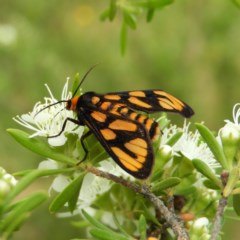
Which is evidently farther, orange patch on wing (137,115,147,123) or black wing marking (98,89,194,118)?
black wing marking (98,89,194,118)

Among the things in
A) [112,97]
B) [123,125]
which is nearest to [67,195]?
[123,125]

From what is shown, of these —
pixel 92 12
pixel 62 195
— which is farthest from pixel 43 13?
pixel 62 195

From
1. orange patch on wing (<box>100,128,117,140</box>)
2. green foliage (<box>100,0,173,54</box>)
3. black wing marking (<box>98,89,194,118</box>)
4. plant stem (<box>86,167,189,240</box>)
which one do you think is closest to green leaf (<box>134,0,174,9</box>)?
green foliage (<box>100,0,173,54</box>)

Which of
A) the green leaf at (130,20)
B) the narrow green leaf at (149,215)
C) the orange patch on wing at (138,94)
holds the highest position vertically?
the green leaf at (130,20)

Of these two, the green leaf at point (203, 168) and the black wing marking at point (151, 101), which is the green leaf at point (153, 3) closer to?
the black wing marking at point (151, 101)

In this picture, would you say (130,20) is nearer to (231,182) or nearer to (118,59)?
(231,182)

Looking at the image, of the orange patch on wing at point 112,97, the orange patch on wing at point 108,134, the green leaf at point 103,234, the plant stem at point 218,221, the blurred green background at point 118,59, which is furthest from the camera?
the blurred green background at point 118,59

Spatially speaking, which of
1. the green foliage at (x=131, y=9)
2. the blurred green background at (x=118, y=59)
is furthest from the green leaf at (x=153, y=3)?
the blurred green background at (x=118, y=59)

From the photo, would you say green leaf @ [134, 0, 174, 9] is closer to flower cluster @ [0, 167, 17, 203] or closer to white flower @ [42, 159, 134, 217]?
white flower @ [42, 159, 134, 217]
